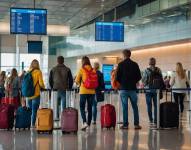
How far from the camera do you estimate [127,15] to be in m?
26.9

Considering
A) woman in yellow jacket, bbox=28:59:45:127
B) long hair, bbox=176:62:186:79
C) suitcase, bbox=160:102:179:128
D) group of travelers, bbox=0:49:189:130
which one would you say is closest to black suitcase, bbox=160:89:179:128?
suitcase, bbox=160:102:179:128

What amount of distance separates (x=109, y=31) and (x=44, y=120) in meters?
10.9

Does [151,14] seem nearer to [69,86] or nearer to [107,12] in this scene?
[107,12]

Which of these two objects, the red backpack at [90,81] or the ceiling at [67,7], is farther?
the ceiling at [67,7]

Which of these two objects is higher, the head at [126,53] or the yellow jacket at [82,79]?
the head at [126,53]

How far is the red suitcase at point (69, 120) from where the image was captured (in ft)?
30.2

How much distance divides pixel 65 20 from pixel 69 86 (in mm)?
20230

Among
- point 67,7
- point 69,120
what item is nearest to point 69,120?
point 69,120

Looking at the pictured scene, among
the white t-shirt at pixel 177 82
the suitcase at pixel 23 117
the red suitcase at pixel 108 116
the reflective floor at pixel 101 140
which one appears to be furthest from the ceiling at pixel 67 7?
the reflective floor at pixel 101 140

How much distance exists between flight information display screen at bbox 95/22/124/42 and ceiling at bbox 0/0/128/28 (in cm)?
306

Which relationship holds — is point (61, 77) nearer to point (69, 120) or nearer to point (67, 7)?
point (69, 120)

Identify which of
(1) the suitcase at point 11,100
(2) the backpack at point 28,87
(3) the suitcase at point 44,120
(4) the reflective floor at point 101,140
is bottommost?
(4) the reflective floor at point 101,140

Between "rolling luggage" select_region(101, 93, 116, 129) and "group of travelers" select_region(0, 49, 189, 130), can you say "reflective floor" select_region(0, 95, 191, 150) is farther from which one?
"group of travelers" select_region(0, 49, 189, 130)

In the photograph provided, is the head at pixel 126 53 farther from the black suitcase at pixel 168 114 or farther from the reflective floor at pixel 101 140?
the reflective floor at pixel 101 140
